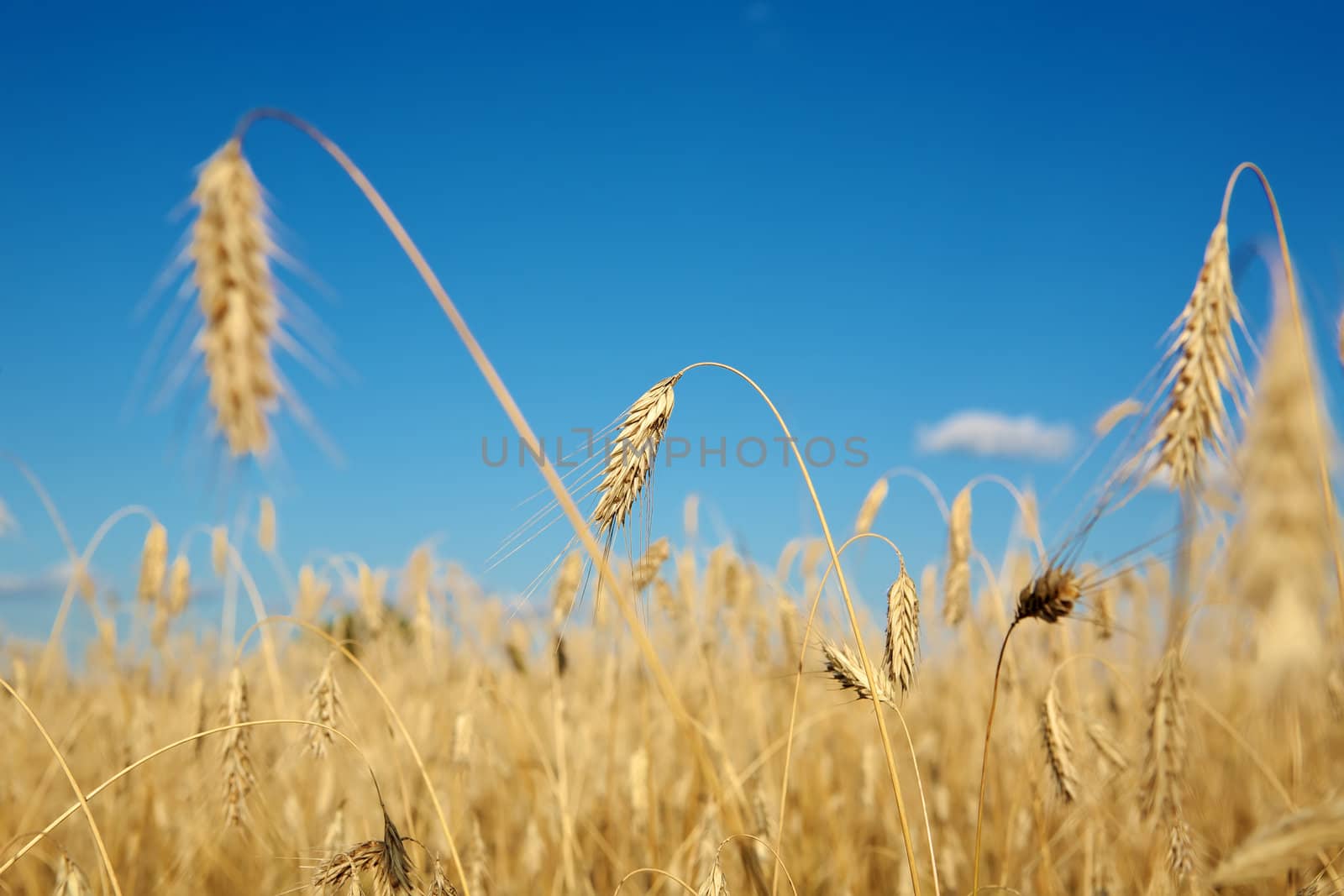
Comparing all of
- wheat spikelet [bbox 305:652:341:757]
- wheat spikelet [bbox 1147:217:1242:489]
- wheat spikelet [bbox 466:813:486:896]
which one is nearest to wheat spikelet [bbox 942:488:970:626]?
wheat spikelet [bbox 1147:217:1242:489]

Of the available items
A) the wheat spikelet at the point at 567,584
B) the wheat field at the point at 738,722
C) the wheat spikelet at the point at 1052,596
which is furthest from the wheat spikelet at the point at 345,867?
the wheat spikelet at the point at 567,584

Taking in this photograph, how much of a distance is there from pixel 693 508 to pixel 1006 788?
6.04ft

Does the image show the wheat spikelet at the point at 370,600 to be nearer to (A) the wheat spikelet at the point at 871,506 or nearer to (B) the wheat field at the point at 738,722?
(B) the wheat field at the point at 738,722

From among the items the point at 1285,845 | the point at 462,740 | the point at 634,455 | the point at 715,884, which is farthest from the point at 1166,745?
the point at 462,740

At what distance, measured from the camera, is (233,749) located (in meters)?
1.87

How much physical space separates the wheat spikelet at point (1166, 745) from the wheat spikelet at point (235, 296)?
71.7 inches

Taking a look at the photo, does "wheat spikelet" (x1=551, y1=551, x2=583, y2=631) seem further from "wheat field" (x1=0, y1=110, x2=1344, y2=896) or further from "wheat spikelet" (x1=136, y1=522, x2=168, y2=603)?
"wheat spikelet" (x1=136, y1=522, x2=168, y2=603)

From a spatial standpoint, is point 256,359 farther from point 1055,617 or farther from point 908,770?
point 908,770

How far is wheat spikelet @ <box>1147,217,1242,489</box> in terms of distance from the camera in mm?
1399

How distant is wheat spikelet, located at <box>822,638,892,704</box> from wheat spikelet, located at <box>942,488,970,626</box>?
1.25 m

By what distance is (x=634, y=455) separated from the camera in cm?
134

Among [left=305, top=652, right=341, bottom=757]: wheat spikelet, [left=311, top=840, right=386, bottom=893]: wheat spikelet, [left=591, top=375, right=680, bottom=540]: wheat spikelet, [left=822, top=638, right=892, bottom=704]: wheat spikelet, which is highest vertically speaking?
[left=591, top=375, right=680, bottom=540]: wheat spikelet

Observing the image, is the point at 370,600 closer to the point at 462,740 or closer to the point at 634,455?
the point at 462,740

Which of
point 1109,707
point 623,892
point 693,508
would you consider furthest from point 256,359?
point 1109,707
